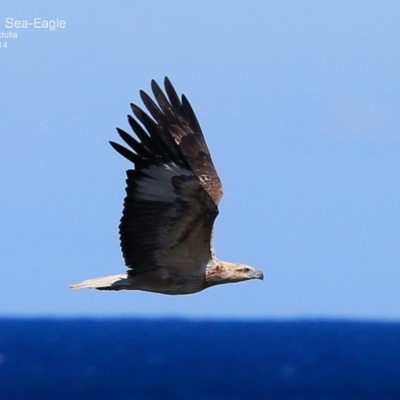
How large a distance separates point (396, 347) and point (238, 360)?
49.8 feet

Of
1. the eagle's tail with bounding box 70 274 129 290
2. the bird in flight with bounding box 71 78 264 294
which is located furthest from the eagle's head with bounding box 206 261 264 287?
the eagle's tail with bounding box 70 274 129 290

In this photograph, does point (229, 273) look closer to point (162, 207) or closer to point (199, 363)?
point (162, 207)

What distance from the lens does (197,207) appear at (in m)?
12.7

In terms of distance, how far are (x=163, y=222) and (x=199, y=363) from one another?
6200 cm

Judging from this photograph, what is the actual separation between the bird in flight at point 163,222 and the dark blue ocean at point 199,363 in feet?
143

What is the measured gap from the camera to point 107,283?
13148mm

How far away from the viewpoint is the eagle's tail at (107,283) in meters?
12.9

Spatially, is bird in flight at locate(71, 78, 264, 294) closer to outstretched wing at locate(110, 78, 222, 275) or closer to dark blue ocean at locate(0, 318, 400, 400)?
outstretched wing at locate(110, 78, 222, 275)

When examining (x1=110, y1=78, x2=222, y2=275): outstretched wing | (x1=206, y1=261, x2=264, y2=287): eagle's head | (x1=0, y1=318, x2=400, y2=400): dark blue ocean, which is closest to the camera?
(x1=110, y1=78, x2=222, y2=275): outstretched wing

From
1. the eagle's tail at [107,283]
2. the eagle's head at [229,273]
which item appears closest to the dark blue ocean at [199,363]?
the eagle's head at [229,273]

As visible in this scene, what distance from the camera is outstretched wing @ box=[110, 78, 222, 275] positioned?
12.6m

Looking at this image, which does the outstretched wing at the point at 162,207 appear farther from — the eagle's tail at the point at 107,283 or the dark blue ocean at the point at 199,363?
the dark blue ocean at the point at 199,363

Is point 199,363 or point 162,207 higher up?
point 199,363

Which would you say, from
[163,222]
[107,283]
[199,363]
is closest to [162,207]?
[163,222]
